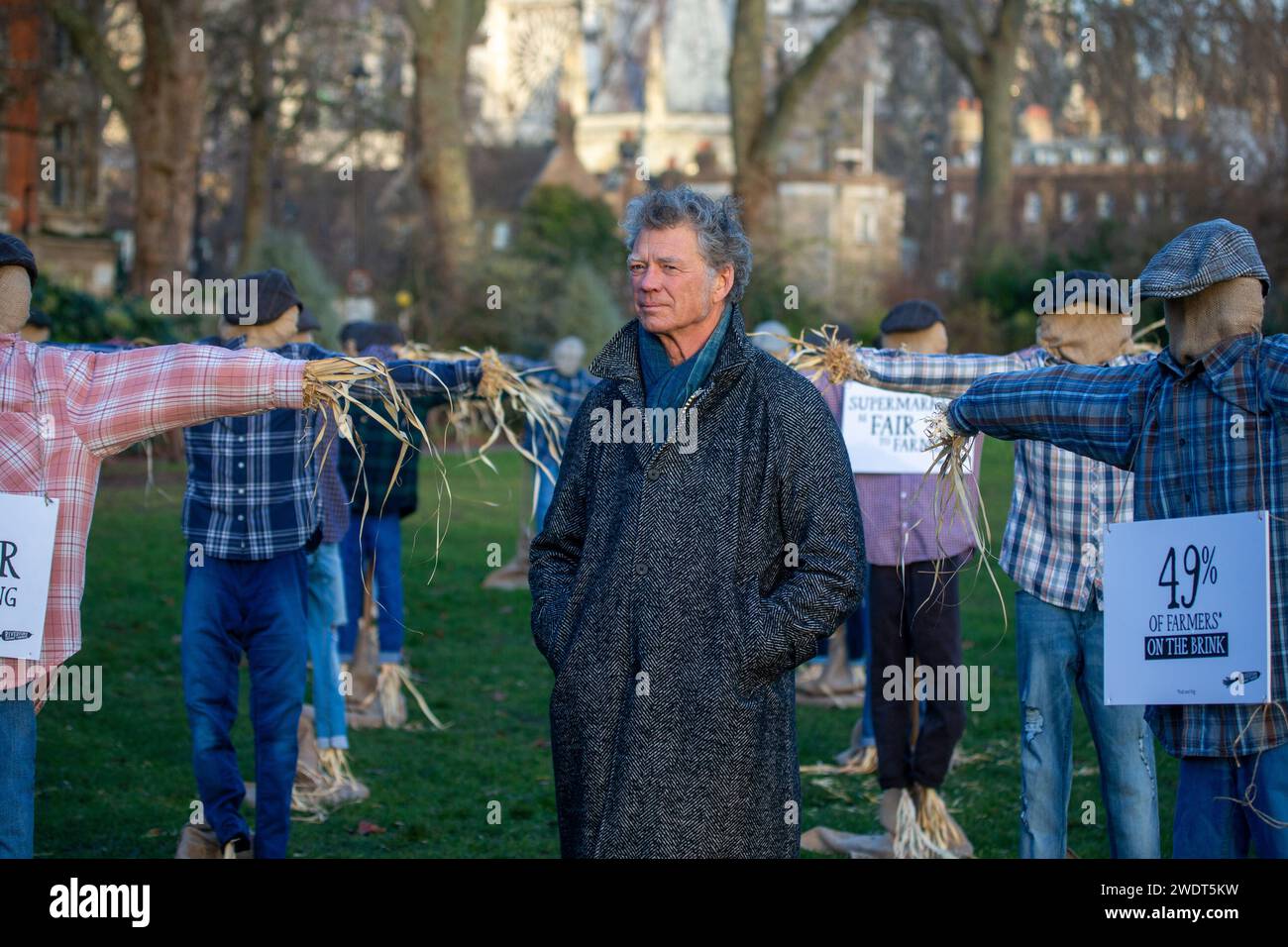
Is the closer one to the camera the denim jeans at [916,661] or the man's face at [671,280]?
the man's face at [671,280]

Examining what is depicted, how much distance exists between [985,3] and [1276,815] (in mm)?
36627

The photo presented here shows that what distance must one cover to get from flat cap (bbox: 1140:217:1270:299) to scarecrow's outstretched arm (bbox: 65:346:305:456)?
258 centimetres

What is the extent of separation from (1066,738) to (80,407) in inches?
150

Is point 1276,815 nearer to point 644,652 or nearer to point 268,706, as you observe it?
point 644,652

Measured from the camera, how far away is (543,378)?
1598 centimetres

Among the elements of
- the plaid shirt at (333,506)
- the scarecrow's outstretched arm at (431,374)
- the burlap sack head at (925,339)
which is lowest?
the plaid shirt at (333,506)

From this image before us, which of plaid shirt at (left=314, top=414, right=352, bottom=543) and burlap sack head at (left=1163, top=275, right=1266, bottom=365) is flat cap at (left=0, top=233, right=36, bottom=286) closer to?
burlap sack head at (left=1163, top=275, right=1266, bottom=365)

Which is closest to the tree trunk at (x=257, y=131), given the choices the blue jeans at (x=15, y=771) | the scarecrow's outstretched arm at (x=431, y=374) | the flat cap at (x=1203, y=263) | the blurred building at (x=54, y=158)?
the blurred building at (x=54, y=158)

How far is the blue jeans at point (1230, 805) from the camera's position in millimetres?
4676

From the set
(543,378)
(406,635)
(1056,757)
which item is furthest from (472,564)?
(1056,757)

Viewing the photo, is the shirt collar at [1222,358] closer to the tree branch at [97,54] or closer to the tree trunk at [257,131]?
the tree branch at [97,54]

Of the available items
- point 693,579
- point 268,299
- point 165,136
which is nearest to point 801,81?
point 165,136

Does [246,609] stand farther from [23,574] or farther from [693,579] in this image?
[693,579]

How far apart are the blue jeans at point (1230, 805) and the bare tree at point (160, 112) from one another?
83.6 ft
